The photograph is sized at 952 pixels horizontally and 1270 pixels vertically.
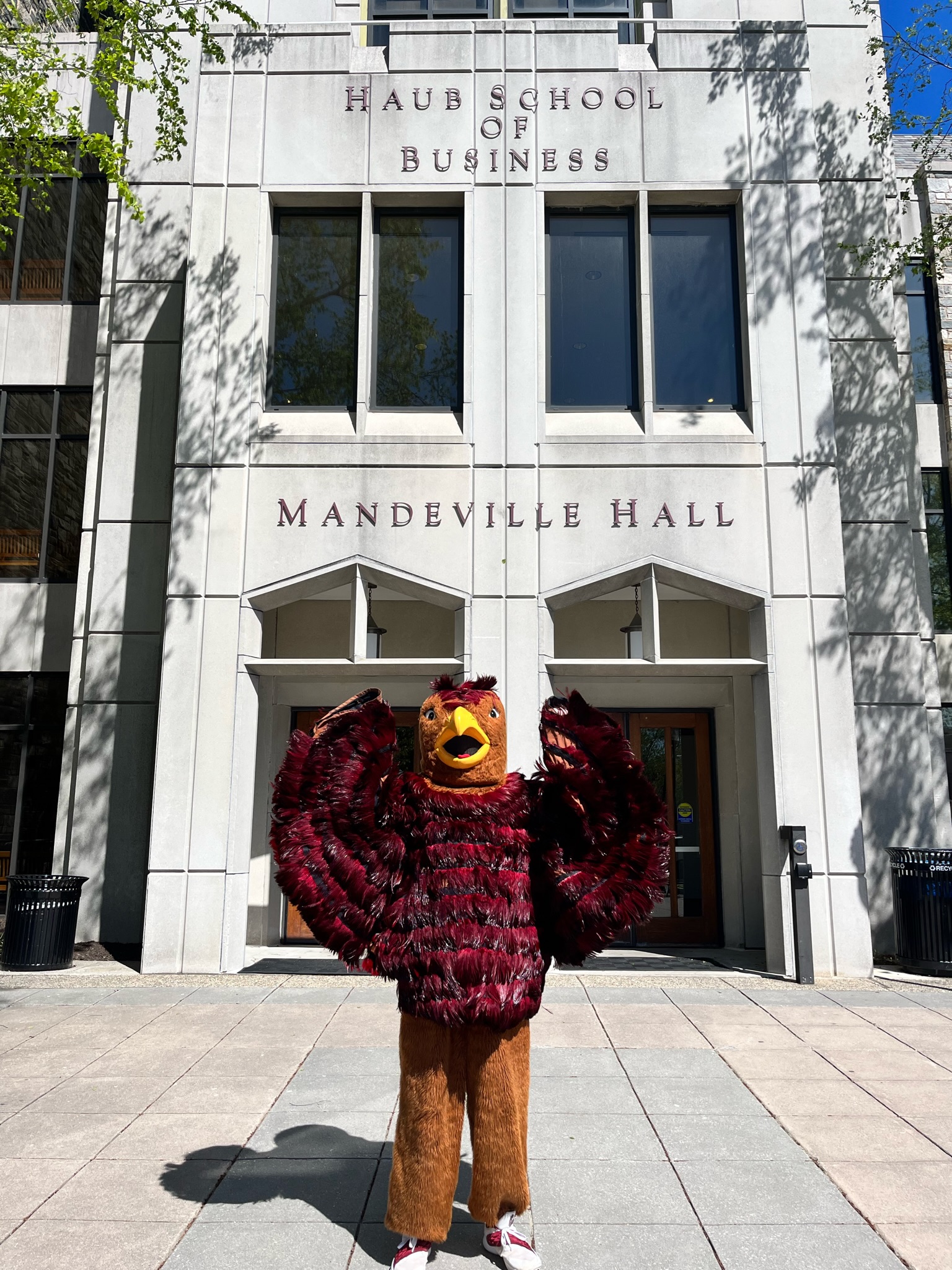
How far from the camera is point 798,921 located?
354 inches

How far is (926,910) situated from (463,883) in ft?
24.9

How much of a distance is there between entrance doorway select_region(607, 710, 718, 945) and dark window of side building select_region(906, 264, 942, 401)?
5.82 meters

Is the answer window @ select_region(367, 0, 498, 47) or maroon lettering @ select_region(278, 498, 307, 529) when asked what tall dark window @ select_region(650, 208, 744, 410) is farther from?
window @ select_region(367, 0, 498, 47)

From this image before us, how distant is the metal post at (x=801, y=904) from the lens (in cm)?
888

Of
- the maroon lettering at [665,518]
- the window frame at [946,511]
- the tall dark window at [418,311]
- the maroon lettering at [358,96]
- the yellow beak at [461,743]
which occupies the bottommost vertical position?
the yellow beak at [461,743]

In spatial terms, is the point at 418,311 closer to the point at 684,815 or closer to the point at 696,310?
the point at 696,310

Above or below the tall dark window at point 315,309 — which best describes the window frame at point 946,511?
below

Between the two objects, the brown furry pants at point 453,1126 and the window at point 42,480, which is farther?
the window at point 42,480

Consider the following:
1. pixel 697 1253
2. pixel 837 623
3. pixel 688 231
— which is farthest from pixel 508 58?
pixel 697 1253

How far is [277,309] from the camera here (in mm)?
10891

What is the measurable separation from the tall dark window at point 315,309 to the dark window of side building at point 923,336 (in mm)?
7865

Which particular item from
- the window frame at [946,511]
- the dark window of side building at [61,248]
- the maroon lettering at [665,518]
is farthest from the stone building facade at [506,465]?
the window frame at [946,511]

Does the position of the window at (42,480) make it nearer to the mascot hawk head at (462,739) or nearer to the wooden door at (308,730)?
the wooden door at (308,730)

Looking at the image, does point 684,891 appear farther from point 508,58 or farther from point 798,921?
point 508,58
